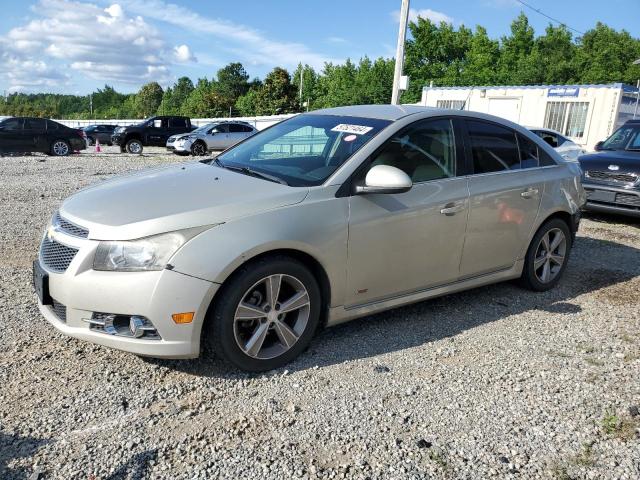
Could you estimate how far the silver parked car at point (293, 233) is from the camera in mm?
2977

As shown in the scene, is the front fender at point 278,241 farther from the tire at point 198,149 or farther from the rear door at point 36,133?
the tire at point 198,149

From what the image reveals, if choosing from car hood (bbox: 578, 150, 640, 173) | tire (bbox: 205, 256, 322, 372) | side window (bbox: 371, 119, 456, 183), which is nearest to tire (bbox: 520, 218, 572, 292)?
side window (bbox: 371, 119, 456, 183)

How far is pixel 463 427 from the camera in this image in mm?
2918

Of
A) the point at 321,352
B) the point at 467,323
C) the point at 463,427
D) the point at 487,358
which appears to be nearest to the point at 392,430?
the point at 463,427

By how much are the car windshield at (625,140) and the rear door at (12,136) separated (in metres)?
18.0

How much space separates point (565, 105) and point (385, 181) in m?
26.1

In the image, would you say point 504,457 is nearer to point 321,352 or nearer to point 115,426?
point 321,352

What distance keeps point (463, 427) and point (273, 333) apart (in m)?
1.29

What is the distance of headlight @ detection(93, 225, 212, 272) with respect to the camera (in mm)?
2934

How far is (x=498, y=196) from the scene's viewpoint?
14.5 ft

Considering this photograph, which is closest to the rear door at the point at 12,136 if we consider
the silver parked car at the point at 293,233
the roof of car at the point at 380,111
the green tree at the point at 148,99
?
the silver parked car at the point at 293,233

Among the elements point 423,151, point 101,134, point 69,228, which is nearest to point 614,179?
point 423,151

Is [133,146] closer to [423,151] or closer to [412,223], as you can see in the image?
[423,151]

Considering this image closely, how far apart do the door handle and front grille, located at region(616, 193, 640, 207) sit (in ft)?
19.0
